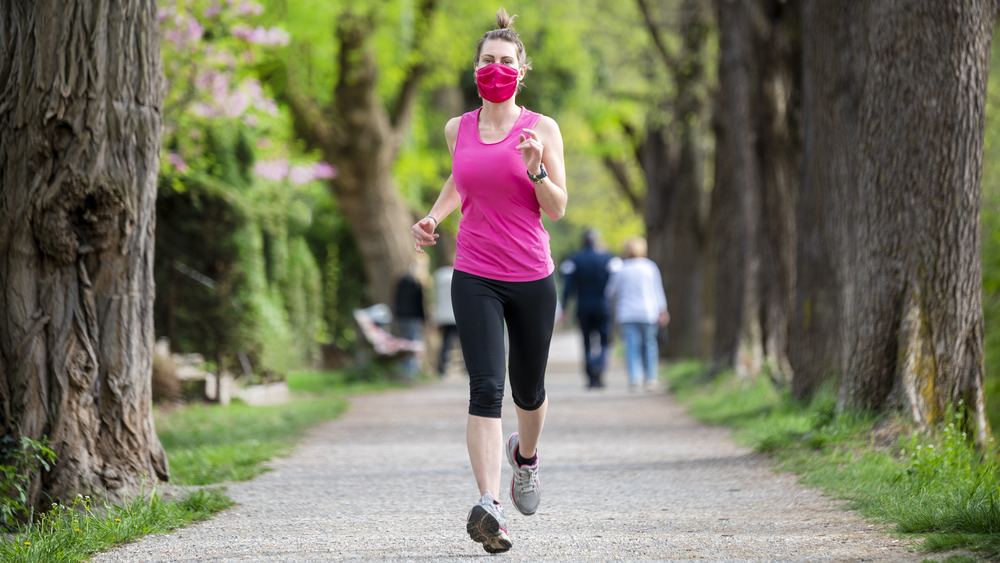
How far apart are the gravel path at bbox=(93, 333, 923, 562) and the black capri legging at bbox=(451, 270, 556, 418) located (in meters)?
0.69

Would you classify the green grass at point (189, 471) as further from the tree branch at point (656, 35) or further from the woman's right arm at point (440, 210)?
the tree branch at point (656, 35)

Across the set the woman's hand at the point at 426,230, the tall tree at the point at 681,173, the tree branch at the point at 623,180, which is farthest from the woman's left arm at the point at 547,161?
the tree branch at the point at 623,180

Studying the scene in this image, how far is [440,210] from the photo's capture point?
5.34 meters

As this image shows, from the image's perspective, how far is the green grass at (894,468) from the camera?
5.02m

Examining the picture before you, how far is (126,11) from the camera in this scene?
6219mm

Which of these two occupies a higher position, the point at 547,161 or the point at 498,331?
the point at 547,161

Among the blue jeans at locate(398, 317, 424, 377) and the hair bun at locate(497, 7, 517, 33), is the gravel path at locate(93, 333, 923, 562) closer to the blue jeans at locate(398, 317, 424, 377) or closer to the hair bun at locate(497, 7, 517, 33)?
the hair bun at locate(497, 7, 517, 33)

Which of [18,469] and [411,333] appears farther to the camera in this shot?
[411,333]

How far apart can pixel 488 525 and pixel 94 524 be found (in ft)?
6.30

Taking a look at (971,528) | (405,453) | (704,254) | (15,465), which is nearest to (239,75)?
(405,453)

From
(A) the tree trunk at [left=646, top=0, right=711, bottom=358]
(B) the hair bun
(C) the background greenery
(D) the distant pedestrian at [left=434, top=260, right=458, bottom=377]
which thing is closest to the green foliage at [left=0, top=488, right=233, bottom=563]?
(B) the hair bun

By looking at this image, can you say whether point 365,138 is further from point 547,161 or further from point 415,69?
point 547,161

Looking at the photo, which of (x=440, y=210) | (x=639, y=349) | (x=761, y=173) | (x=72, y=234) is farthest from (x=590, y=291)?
(x=440, y=210)

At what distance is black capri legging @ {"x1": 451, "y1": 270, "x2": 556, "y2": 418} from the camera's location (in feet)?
16.5
